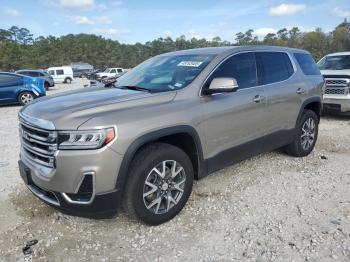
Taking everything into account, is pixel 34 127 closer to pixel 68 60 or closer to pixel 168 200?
pixel 168 200

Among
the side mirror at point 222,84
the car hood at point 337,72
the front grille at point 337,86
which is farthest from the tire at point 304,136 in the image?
the car hood at point 337,72

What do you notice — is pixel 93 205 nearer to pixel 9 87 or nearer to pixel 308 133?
pixel 308 133

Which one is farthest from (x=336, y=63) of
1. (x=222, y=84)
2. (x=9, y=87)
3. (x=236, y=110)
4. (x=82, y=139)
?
(x=9, y=87)

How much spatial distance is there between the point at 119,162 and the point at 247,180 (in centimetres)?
231

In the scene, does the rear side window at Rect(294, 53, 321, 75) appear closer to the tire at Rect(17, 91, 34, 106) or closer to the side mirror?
the side mirror

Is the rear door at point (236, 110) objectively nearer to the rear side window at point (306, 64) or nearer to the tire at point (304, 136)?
the tire at point (304, 136)

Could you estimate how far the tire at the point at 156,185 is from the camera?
330 centimetres

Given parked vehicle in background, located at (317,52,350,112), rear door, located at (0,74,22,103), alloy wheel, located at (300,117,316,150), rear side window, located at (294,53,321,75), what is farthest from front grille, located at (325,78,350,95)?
A: rear door, located at (0,74,22,103)

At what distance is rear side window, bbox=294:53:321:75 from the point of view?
18.4 feet

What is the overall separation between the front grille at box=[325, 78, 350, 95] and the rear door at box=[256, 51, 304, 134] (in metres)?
4.25

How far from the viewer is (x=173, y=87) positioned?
12.7ft

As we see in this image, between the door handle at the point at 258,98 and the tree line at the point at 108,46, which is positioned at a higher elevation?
the tree line at the point at 108,46

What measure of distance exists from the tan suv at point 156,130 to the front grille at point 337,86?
454cm

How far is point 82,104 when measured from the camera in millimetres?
3391
